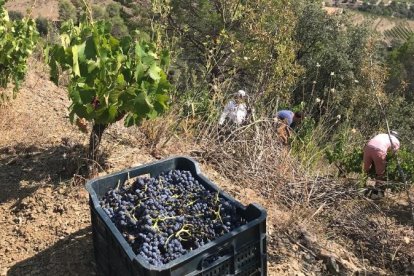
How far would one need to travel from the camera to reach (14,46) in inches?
141

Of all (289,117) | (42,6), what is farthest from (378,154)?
(42,6)

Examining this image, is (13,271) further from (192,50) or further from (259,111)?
(192,50)

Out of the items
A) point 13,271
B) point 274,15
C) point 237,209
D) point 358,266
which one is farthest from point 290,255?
point 274,15

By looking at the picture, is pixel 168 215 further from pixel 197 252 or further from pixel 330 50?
pixel 330 50

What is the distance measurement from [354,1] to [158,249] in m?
49.6

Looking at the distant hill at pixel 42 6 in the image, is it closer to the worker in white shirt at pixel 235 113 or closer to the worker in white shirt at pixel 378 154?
the worker in white shirt at pixel 235 113

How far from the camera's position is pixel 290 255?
2549mm

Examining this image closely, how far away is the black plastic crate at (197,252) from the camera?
167 centimetres

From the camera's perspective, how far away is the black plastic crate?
167 centimetres

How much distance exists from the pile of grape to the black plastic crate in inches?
2.5

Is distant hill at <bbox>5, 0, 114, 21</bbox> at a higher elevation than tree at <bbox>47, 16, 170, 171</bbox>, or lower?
lower

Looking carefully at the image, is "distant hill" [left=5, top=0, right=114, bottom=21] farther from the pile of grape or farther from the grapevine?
the pile of grape

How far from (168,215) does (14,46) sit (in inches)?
A: 95.7

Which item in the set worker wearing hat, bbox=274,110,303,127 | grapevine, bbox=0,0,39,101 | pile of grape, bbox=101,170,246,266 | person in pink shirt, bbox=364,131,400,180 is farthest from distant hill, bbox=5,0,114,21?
person in pink shirt, bbox=364,131,400,180
